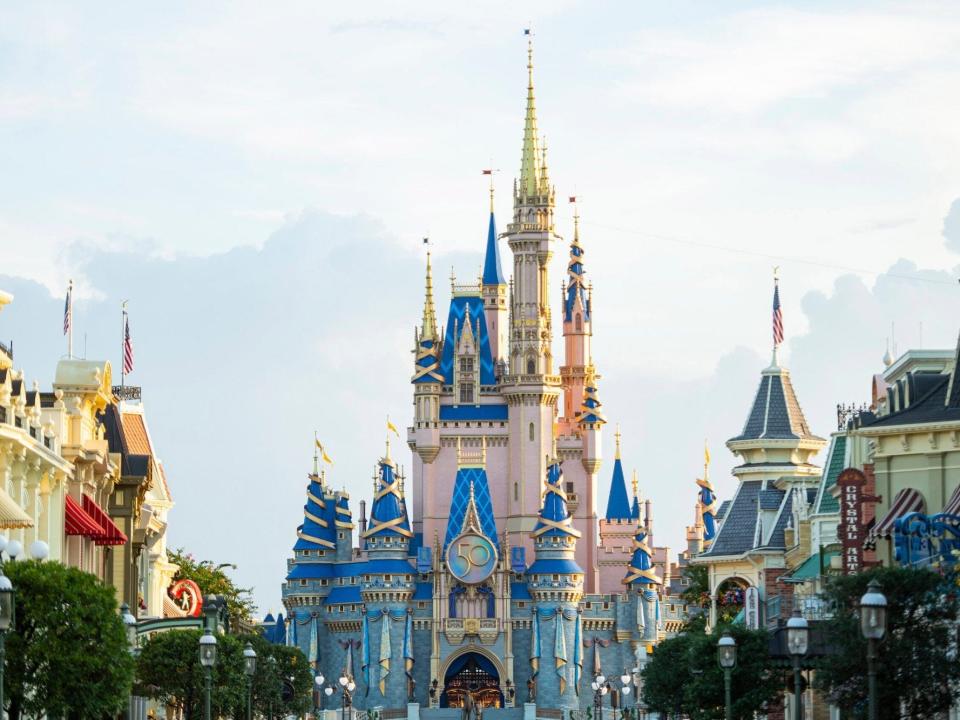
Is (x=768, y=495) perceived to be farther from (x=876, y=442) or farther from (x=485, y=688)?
(x=485, y=688)

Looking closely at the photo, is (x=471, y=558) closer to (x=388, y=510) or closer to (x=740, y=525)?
(x=388, y=510)

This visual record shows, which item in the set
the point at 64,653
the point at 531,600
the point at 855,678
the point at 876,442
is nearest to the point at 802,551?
the point at 876,442

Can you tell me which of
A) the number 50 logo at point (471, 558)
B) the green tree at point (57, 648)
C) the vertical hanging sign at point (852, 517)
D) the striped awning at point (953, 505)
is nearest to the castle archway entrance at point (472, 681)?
the number 50 logo at point (471, 558)

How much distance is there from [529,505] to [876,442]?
131 metres

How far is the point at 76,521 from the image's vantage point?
71.8 metres

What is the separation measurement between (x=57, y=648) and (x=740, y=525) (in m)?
57.8

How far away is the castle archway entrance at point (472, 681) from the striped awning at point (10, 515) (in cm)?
13114

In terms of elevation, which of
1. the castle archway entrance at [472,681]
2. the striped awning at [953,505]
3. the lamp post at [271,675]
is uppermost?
the castle archway entrance at [472,681]

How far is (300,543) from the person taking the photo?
19950cm

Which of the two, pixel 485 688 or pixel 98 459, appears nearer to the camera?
pixel 98 459

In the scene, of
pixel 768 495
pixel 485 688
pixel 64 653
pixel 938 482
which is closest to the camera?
pixel 64 653

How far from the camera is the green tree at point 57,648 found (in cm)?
5206

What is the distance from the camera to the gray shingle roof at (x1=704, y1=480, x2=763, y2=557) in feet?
347

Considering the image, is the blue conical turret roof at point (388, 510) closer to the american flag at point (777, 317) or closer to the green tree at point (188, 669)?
the american flag at point (777, 317)
